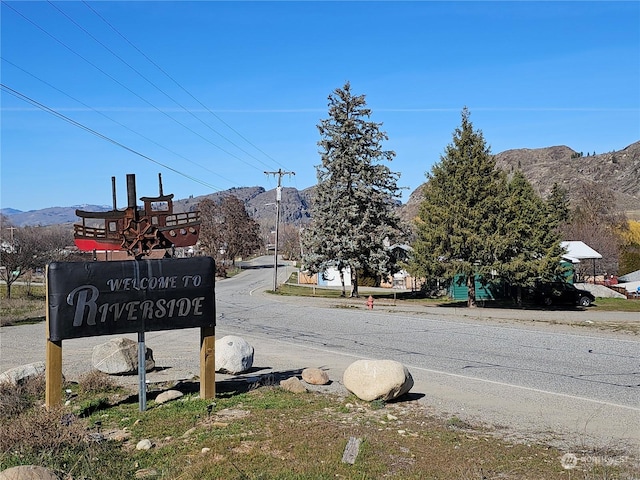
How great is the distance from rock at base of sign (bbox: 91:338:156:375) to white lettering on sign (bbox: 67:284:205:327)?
3332 mm

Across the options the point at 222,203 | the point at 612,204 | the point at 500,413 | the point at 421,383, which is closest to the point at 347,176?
the point at 421,383

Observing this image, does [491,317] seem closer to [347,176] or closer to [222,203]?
[347,176]

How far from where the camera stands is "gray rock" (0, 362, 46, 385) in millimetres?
11742

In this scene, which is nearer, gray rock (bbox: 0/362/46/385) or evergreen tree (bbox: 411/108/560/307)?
gray rock (bbox: 0/362/46/385)

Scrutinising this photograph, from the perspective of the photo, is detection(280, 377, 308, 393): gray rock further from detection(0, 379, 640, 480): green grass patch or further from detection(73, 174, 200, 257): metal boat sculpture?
detection(73, 174, 200, 257): metal boat sculpture

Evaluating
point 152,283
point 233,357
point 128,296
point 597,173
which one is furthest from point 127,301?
point 597,173

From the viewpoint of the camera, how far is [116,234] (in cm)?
1104

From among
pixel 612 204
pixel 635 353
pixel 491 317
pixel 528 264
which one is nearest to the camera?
pixel 635 353

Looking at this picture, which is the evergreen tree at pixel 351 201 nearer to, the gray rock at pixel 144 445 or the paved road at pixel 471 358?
the paved road at pixel 471 358

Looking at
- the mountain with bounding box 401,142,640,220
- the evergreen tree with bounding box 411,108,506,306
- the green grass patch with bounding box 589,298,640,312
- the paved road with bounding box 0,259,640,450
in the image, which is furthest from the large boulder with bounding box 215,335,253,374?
the mountain with bounding box 401,142,640,220

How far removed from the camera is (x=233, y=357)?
13.5 meters

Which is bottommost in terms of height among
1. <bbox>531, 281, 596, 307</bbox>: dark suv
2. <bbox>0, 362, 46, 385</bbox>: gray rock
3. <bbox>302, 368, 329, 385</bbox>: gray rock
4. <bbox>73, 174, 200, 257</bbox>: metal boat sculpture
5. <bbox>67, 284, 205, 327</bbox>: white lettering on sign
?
<bbox>531, 281, 596, 307</bbox>: dark suv

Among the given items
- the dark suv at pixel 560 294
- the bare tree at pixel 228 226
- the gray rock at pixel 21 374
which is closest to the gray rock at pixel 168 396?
the gray rock at pixel 21 374

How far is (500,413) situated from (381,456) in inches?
130
